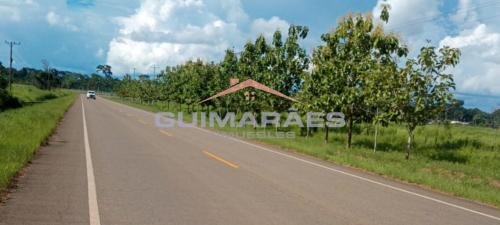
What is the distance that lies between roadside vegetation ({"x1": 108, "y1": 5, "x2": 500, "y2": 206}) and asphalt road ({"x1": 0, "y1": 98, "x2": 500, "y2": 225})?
2.18 m

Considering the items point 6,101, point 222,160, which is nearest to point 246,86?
point 222,160

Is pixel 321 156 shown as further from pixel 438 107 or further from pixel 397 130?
pixel 397 130

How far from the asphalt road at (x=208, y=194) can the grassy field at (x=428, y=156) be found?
980 mm

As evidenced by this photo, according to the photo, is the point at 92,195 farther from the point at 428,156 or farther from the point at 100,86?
the point at 100,86

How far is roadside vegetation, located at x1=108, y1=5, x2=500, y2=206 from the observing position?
15039 mm

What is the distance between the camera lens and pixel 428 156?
70.2ft

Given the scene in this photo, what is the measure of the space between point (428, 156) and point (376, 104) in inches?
177

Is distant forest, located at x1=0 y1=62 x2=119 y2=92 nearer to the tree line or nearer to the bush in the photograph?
the bush

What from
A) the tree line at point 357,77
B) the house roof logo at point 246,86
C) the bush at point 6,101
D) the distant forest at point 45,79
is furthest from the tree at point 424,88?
the distant forest at point 45,79

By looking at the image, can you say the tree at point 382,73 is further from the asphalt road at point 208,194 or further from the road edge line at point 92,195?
the road edge line at point 92,195

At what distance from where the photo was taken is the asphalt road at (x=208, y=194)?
677cm

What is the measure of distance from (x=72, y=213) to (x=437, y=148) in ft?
69.6

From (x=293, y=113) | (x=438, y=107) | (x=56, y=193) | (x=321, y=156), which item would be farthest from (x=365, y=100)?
(x=56, y=193)

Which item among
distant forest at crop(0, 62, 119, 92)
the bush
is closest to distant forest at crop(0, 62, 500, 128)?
distant forest at crop(0, 62, 119, 92)
